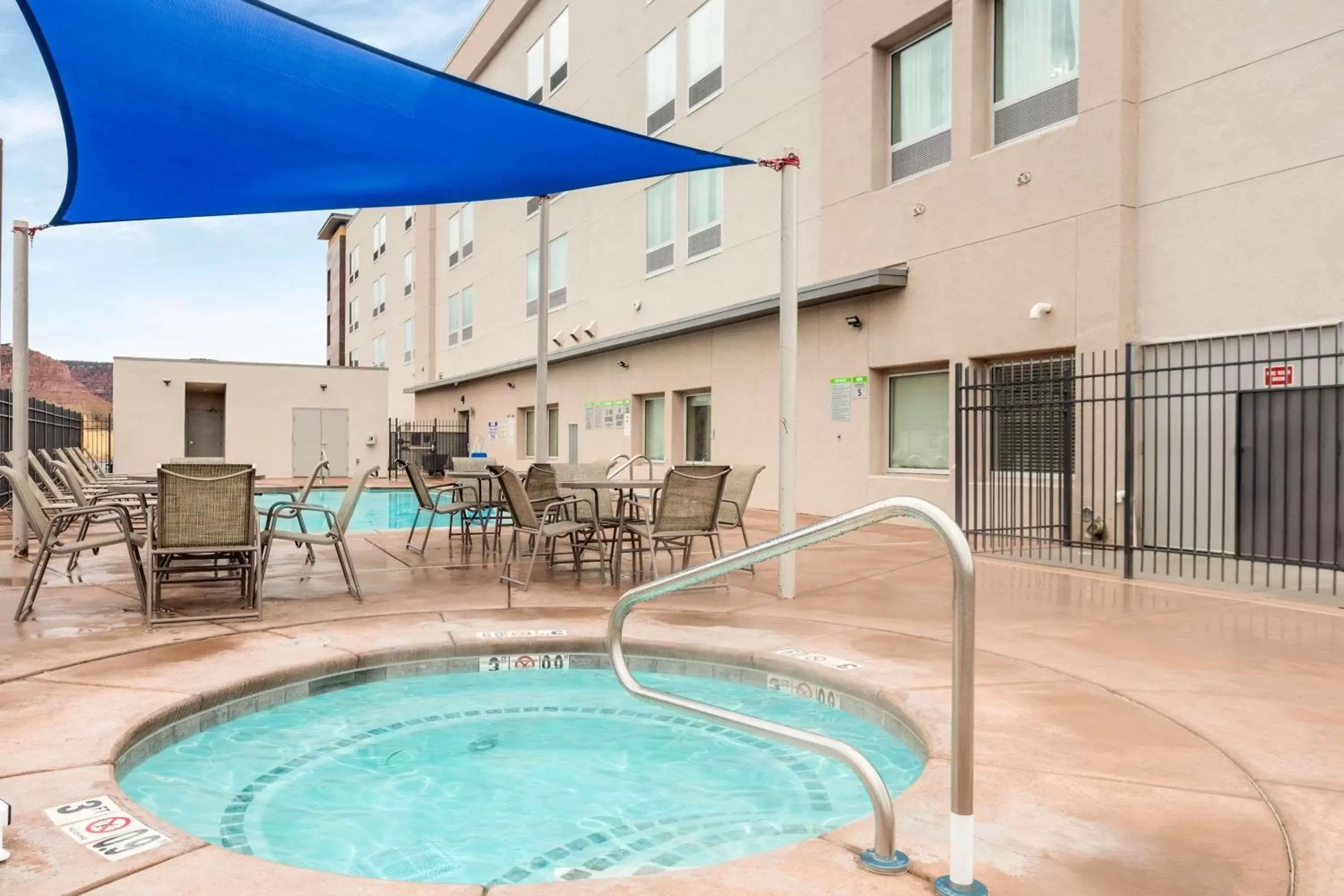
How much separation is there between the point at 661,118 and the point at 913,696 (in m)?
15.3

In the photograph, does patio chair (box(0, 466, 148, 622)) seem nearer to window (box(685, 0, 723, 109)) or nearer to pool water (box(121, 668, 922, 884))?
pool water (box(121, 668, 922, 884))

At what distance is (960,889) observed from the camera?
6.12ft

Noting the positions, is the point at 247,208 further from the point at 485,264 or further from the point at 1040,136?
the point at 485,264

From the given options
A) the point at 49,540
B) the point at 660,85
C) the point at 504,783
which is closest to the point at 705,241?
the point at 660,85

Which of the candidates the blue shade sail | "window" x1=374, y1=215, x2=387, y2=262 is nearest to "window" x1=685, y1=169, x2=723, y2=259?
the blue shade sail

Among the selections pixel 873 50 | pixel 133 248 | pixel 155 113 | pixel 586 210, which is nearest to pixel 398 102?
pixel 155 113

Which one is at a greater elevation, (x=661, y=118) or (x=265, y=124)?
(x=661, y=118)

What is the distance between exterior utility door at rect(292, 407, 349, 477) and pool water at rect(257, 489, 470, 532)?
5784 millimetres

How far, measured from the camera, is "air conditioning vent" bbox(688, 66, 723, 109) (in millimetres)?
14836

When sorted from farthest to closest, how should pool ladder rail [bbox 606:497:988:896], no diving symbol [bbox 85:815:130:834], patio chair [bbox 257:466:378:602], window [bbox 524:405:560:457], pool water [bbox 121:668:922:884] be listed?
window [bbox 524:405:560:457], patio chair [bbox 257:466:378:602], pool water [bbox 121:668:922:884], no diving symbol [bbox 85:815:130:834], pool ladder rail [bbox 606:497:988:896]

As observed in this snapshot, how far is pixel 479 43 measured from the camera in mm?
26188

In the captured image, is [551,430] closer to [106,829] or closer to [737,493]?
[737,493]

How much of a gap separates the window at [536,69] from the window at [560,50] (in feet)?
1.92

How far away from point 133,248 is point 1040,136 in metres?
43.0
